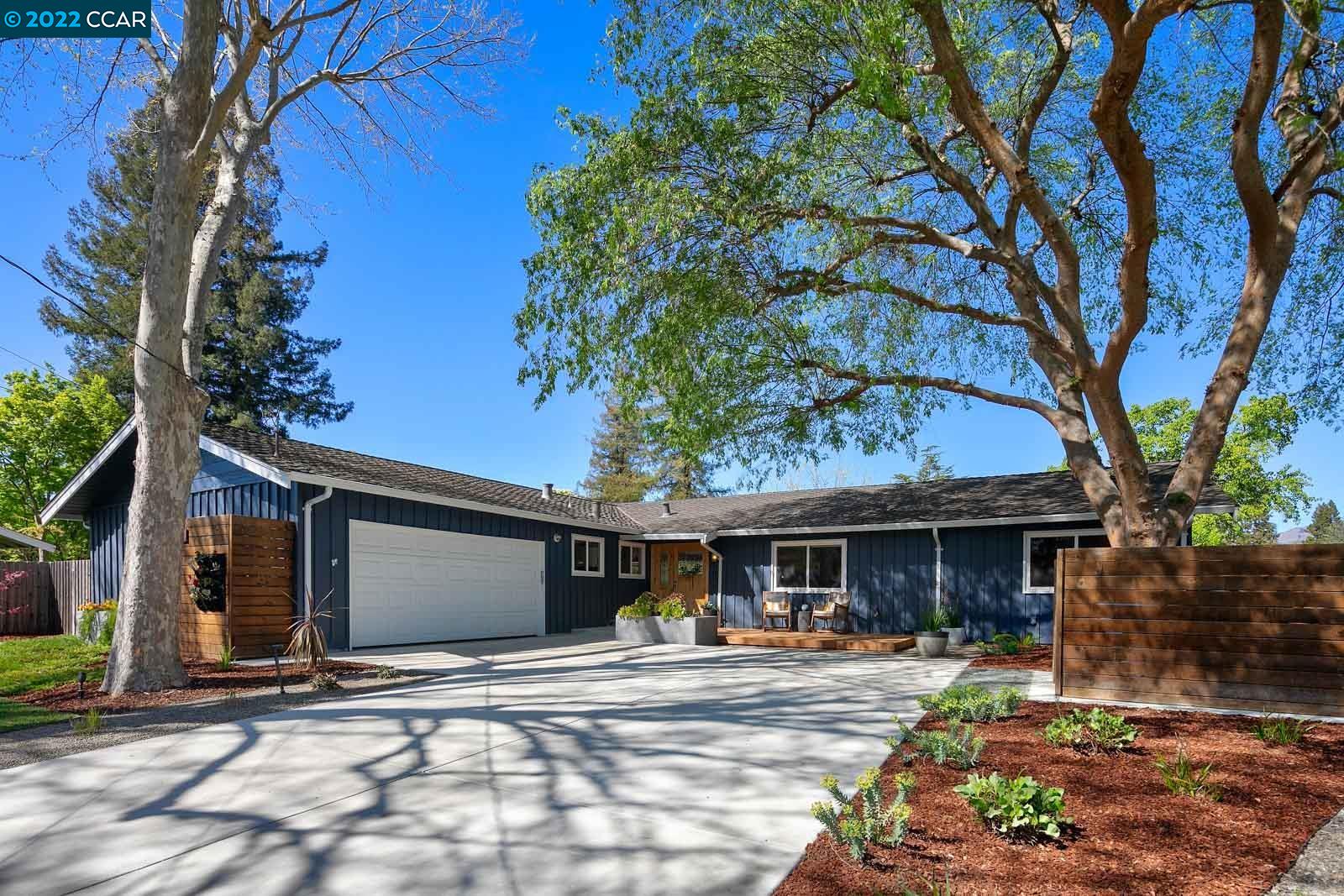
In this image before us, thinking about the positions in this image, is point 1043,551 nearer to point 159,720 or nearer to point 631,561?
point 631,561

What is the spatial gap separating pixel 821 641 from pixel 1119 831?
9167mm

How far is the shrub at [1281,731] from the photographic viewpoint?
4.72 metres

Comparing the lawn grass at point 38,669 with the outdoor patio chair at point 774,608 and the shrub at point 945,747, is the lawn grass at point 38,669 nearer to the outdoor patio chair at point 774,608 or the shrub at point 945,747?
the shrub at point 945,747

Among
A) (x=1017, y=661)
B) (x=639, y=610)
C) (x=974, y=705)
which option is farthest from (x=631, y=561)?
(x=974, y=705)

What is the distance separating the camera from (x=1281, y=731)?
15.6 ft

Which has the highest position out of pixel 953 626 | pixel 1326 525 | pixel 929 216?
pixel 929 216

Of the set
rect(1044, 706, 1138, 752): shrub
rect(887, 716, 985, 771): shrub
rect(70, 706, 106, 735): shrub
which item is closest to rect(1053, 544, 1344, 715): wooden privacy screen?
rect(1044, 706, 1138, 752): shrub

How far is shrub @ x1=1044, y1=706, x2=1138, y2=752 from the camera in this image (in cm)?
460

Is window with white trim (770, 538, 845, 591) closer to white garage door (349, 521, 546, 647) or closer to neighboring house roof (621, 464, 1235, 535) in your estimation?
neighboring house roof (621, 464, 1235, 535)

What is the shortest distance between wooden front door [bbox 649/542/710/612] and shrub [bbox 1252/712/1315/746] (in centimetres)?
1163

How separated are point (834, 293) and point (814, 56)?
2.66 meters

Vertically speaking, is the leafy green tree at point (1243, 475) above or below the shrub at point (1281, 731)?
above

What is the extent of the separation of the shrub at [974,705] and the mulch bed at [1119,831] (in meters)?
0.72

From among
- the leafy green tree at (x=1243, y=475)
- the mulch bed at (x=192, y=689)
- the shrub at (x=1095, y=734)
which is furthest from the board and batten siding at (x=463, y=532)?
the leafy green tree at (x=1243, y=475)
